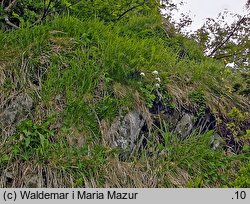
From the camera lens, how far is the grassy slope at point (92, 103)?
2.74 metres

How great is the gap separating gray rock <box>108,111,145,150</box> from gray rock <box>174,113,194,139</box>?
440 millimetres

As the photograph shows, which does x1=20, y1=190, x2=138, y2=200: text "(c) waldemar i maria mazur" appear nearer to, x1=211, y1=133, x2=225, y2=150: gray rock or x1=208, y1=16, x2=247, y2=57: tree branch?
x1=211, y1=133, x2=225, y2=150: gray rock

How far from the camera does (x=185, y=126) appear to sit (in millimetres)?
3623

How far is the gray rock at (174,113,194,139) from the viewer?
354 centimetres

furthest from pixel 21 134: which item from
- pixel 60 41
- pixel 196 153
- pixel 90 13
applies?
pixel 90 13

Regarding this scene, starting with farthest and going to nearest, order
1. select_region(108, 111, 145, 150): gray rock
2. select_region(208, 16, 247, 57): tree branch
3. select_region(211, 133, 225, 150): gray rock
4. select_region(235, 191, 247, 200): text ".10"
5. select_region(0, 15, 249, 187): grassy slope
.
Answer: select_region(208, 16, 247, 57): tree branch < select_region(211, 133, 225, 150): gray rock < select_region(108, 111, 145, 150): gray rock < select_region(0, 15, 249, 187): grassy slope < select_region(235, 191, 247, 200): text ".10"

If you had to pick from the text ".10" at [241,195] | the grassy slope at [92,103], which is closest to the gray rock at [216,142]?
the grassy slope at [92,103]

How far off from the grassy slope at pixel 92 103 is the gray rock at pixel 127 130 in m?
0.10

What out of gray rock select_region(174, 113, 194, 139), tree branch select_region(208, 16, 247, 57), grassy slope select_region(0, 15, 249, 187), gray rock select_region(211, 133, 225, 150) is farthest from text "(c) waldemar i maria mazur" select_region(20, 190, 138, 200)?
tree branch select_region(208, 16, 247, 57)

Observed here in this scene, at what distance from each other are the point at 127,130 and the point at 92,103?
1.48 feet

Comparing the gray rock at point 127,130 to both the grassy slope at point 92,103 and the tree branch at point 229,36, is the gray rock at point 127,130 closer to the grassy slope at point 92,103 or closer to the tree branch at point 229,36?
the grassy slope at point 92,103

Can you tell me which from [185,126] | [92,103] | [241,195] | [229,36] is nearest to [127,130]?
[92,103]

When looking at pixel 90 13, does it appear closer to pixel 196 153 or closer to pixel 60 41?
pixel 60 41

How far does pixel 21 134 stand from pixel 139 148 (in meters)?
1.16
